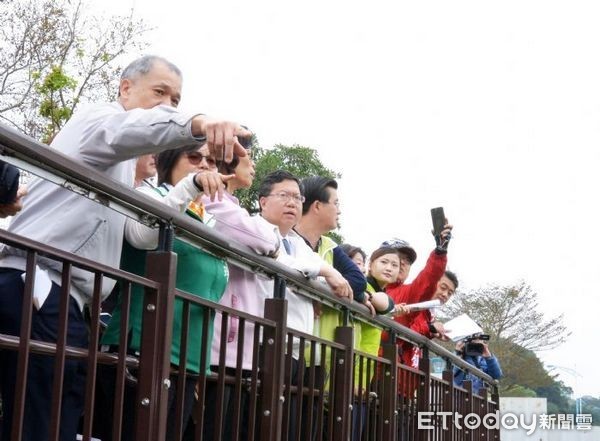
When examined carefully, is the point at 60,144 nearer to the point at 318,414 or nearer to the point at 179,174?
the point at 179,174

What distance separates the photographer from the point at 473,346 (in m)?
10.5

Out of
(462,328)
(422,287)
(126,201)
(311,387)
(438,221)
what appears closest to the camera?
→ (126,201)

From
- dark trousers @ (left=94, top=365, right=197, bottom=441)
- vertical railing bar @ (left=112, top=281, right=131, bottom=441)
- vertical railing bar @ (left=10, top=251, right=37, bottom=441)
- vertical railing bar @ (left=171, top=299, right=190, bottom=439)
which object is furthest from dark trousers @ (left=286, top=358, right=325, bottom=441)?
vertical railing bar @ (left=10, top=251, right=37, bottom=441)

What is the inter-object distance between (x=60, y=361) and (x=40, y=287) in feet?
→ 1.32

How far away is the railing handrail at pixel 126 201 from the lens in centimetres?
237

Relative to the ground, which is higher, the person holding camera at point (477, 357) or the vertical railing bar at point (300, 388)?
the person holding camera at point (477, 357)

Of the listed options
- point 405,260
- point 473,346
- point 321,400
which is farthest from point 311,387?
point 473,346

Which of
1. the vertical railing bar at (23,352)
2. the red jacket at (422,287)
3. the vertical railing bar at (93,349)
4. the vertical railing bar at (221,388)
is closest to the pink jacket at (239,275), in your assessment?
the vertical railing bar at (221,388)

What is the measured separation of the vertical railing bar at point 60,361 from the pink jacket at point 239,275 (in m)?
1.11

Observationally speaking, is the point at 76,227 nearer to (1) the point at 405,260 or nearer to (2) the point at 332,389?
(2) the point at 332,389

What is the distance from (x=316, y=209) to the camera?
5.79m

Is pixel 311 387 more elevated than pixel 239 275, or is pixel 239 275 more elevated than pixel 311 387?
pixel 239 275

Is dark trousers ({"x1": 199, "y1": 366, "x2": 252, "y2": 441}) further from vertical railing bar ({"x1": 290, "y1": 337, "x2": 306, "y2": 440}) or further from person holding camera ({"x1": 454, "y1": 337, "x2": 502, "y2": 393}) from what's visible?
person holding camera ({"x1": 454, "y1": 337, "x2": 502, "y2": 393})

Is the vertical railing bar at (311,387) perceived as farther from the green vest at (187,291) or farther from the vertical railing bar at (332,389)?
the green vest at (187,291)
